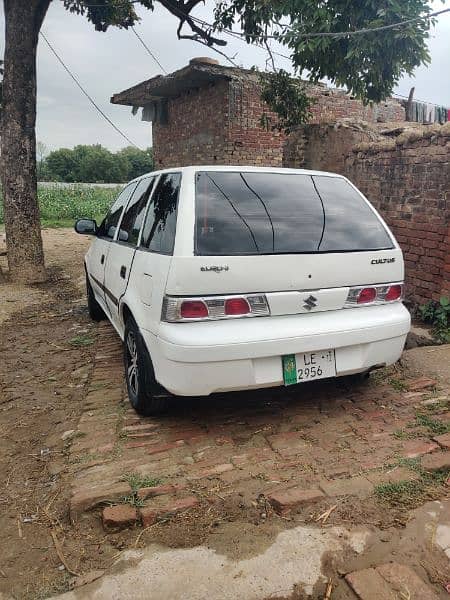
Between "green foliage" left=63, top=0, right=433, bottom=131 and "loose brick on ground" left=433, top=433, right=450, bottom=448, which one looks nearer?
"loose brick on ground" left=433, top=433, right=450, bottom=448

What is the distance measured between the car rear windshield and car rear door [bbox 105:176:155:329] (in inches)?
32.8

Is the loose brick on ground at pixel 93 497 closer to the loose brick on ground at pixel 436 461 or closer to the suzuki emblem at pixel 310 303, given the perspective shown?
the suzuki emblem at pixel 310 303

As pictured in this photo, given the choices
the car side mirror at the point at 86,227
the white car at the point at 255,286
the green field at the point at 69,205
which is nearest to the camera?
the white car at the point at 255,286

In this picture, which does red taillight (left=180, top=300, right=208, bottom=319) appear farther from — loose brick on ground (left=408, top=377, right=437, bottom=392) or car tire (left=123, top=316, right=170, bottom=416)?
loose brick on ground (left=408, top=377, right=437, bottom=392)

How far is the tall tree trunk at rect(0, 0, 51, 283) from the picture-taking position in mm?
7621

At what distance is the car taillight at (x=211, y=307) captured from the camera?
2.74 metres

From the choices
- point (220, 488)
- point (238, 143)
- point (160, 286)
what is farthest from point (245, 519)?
point (238, 143)

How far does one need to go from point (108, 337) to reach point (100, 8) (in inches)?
281

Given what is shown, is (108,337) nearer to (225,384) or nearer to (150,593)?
(225,384)

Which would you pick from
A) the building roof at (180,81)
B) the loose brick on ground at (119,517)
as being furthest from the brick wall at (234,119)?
the loose brick on ground at (119,517)

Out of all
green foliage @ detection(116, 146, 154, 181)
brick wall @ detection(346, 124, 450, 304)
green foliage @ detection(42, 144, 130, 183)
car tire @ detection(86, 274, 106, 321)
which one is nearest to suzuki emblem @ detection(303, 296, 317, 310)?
brick wall @ detection(346, 124, 450, 304)

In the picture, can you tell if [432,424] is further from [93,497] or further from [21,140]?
[21,140]

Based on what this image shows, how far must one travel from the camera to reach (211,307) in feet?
9.08

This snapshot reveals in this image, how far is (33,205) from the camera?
8.19 metres
